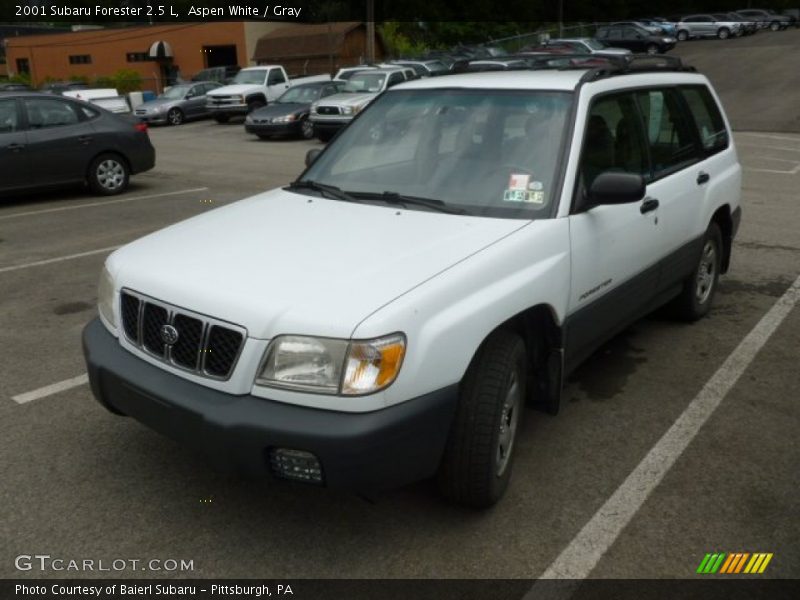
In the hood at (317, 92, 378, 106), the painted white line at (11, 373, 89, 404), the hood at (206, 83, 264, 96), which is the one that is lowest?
the painted white line at (11, 373, 89, 404)

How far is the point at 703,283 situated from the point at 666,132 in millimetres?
1347

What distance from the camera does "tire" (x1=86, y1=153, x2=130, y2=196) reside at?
35.3 feet

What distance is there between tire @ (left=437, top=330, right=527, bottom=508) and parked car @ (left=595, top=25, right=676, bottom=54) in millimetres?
38725

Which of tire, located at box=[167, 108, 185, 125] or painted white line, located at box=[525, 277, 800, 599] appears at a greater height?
painted white line, located at box=[525, 277, 800, 599]

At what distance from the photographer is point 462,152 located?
3.88 meters

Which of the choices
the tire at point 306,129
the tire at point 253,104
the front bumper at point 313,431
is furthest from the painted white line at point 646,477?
the tire at point 253,104

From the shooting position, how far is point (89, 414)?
4.13m

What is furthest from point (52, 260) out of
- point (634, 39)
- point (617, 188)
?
point (634, 39)

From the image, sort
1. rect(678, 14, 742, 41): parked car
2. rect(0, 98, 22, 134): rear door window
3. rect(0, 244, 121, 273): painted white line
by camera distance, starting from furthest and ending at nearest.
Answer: rect(678, 14, 742, 41): parked car < rect(0, 98, 22, 134): rear door window < rect(0, 244, 121, 273): painted white line

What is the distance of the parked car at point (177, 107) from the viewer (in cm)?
2663

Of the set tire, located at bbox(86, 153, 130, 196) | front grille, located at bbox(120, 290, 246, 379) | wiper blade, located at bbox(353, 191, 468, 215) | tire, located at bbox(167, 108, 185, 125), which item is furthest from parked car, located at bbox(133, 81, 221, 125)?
front grille, located at bbox(120, 290, 246, 379)

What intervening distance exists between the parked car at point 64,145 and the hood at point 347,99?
7645 millimetres

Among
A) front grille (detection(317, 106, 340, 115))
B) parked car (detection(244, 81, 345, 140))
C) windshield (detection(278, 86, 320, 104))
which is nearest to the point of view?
front grille (detection(317, 106, 340, 115))

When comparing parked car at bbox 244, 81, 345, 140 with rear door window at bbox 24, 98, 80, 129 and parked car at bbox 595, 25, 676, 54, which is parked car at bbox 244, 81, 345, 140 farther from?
parked car at bbox 595, 25, 676, 54
